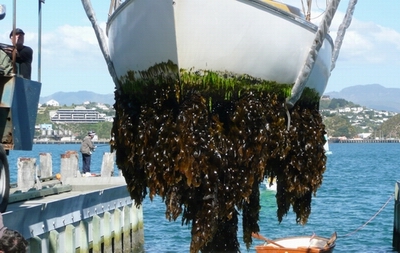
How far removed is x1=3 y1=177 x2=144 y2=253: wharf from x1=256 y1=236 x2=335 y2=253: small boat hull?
2743mm

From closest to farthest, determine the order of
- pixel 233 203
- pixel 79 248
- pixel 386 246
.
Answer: pixel 233 203 → pixel 79 248 → pixel 386 246

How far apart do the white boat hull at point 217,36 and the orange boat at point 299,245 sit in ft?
22.4

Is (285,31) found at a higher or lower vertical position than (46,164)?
higher

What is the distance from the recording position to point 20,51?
14.4 meters

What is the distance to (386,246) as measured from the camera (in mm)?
30594

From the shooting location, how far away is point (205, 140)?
851 centimetres

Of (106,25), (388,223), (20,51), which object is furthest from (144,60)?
(388,223)

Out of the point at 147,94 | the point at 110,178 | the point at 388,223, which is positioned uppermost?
the point at 147,94

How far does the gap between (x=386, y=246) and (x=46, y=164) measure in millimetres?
12762

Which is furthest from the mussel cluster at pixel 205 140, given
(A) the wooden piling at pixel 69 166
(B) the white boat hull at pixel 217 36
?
(A) the wooden piling at pixel 69 166

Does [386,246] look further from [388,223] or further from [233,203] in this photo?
[233,203]

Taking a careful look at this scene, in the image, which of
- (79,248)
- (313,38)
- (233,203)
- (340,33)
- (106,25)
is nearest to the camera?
(233,203)

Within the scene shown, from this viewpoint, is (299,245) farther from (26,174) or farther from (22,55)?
(22,55)

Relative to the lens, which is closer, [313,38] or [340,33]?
[313,38]
